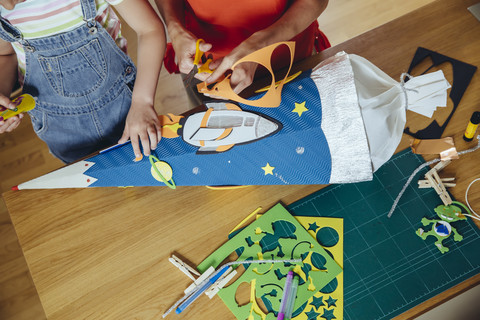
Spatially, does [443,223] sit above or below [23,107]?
below

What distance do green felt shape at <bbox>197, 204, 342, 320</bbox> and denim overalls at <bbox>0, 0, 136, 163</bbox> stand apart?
1.53 feet

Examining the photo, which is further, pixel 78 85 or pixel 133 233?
pixel 78 85

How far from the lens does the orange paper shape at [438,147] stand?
2.48ft

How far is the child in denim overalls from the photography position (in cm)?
82

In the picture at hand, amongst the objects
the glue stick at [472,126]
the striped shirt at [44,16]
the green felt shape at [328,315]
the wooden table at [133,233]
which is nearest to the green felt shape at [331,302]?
the green felt shape at [328,315]

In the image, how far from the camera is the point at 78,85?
889mm

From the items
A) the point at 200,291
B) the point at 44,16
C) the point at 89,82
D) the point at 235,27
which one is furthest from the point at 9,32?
the point at 200,291

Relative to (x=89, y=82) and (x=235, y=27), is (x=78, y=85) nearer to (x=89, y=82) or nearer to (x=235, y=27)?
(x=89, y=82)

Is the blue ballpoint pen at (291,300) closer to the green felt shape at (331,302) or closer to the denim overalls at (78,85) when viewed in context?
the green felt shape at (331,302)

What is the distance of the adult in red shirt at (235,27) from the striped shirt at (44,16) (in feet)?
0.54

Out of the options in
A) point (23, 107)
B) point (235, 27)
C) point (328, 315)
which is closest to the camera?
point (328, 315)

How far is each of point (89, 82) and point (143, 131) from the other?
0.23 m

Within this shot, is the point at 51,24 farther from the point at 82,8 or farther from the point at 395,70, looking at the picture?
the point at 395,70

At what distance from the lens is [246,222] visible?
78cm
